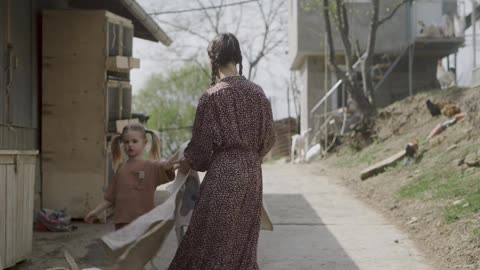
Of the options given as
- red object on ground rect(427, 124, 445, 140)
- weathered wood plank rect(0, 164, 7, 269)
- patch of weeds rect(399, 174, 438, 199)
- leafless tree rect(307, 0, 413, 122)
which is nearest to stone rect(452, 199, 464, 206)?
patch of weeds rect(399, 174, 438, 199)

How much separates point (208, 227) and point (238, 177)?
1.12 feet

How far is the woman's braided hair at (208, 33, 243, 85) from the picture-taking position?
4.84 metres

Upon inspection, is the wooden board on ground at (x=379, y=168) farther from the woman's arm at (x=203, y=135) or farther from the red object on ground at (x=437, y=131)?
the woman's arm at (x=203, y=135)

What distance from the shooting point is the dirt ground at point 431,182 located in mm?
7762

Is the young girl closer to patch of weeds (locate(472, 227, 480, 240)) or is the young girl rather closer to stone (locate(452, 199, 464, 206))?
patch of weeds (locate(472, 227, 480, 240))

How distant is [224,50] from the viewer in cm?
484

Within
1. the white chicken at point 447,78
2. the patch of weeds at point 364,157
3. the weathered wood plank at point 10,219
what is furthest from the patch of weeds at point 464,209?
the white chicken at point 447,78

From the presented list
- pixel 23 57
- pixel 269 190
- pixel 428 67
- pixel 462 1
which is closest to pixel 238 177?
pixel 23 57

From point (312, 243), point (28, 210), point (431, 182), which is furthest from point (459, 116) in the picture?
point (28, 210)

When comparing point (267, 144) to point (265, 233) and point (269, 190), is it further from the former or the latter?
point (269, 190)

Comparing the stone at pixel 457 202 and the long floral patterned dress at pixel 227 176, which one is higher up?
the long floral patterned dress at pixel 227 176

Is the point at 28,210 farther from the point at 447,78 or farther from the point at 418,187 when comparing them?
the point at 447,78

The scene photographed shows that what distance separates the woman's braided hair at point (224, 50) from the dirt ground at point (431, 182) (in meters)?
3.18

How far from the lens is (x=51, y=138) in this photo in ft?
32.8
